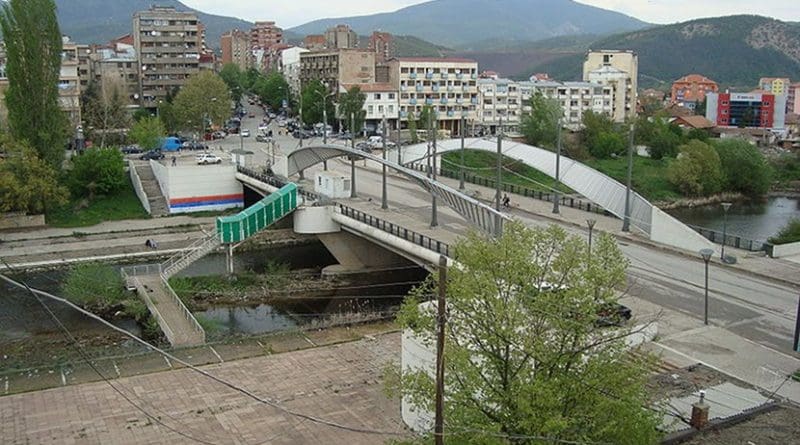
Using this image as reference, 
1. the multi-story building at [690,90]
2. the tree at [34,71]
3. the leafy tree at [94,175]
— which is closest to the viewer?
the tree at [34,71]

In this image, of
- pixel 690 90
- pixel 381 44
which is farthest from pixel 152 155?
pixel 690 90

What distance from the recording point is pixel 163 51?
3590 inches

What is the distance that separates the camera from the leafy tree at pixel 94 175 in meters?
46.9

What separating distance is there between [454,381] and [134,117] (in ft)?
240

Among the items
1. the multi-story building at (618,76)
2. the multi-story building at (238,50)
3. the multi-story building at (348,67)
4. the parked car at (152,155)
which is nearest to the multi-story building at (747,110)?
the multi-story building at (618,76)

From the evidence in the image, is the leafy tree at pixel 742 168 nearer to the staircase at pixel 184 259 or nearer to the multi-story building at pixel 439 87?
the multi-story building at pixel 439 87

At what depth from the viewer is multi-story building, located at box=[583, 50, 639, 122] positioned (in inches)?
3794

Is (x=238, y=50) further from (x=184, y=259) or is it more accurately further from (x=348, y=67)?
(x=184, y=259)

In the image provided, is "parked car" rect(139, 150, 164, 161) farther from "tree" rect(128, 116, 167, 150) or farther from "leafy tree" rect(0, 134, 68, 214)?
"leafy tree" rect(0, 134, 68, 214)

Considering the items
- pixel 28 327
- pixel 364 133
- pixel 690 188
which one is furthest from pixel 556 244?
pixel 364 133

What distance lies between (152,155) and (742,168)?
1853 inches

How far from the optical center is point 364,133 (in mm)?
80625

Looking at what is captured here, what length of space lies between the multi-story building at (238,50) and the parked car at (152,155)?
10593 centimetres

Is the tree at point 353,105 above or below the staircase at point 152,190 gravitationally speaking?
above
